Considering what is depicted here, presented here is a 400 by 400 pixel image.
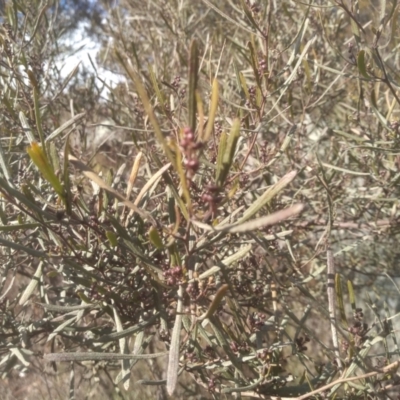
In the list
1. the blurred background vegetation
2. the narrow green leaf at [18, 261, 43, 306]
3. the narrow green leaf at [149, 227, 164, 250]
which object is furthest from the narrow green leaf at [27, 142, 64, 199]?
the narrow green leaf at [18, 261, 43, 306]

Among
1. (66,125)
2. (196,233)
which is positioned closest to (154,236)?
(196,233)

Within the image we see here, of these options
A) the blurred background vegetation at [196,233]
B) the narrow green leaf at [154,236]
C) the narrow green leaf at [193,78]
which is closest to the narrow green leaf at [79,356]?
the blurred background vegetation at [196,233]

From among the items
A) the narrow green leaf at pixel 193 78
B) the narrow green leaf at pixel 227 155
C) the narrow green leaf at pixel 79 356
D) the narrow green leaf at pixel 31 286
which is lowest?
the narrow green leaf at pixel 79 356

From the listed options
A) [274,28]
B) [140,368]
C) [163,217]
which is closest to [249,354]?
[163,217]

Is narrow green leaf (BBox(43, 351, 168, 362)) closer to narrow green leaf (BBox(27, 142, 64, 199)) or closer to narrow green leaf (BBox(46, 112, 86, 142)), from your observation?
narrow green leaf (BBox(27, 142, 64, 199))

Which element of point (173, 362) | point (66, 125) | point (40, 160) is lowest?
point (173, 362)

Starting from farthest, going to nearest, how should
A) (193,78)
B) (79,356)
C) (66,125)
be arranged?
(66,125), (79,356), (193,78)

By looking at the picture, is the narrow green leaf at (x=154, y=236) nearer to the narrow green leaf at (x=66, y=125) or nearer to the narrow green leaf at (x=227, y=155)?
the narrow green leaf at (x=227, y=155)

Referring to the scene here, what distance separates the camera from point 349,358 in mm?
666

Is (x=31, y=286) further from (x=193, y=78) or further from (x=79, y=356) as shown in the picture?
(x=193, y=78)

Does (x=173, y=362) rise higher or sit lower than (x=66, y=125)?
lower

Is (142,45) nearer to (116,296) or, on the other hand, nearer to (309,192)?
(309,192)

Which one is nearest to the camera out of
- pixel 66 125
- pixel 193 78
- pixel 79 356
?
pixel 193 78

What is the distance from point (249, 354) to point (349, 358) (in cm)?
15
